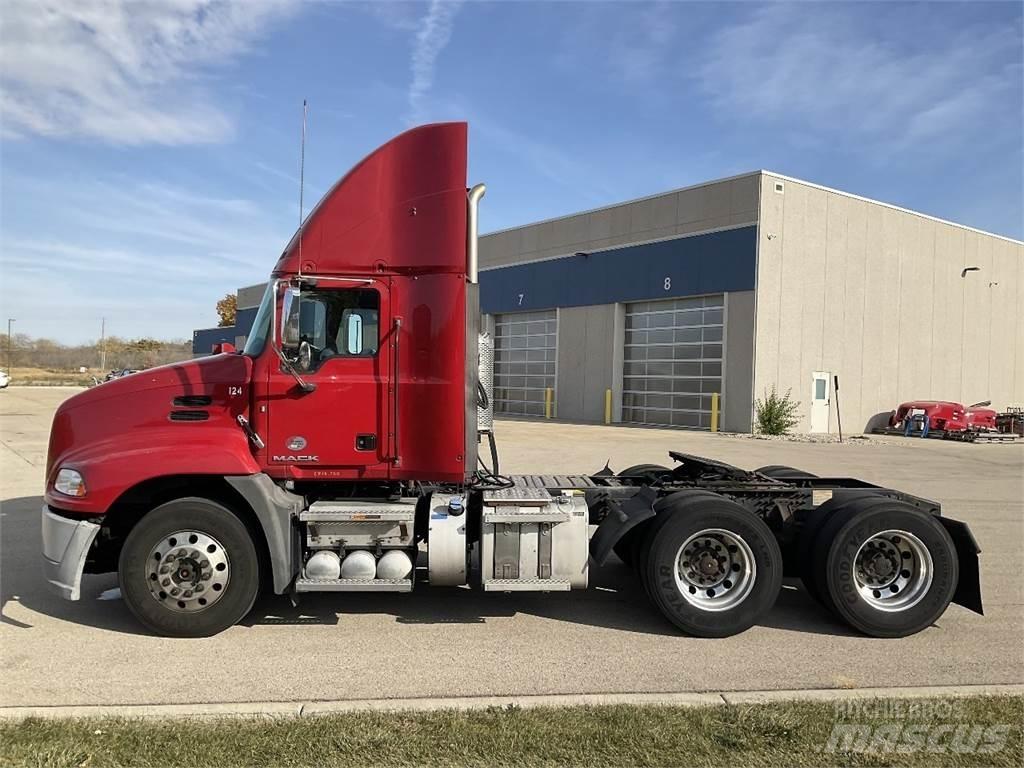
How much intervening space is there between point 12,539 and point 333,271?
219 inches

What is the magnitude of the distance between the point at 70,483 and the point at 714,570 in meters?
4.74

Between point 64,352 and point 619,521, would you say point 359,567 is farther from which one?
point 64,352

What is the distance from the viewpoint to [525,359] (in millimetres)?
35969

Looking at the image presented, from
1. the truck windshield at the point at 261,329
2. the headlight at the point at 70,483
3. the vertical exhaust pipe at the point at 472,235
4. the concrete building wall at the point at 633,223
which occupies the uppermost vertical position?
the concrete building wall at the point at 633,223

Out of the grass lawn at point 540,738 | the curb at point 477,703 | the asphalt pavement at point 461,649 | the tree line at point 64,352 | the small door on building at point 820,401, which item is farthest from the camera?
the tree line at point 64,352

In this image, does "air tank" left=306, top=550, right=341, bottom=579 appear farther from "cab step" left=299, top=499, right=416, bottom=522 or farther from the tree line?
the tree line

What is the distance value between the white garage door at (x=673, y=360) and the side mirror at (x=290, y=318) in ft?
76.2

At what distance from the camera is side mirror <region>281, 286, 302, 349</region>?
213 inches

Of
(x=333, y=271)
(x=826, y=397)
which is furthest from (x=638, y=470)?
(x=826, y=397)

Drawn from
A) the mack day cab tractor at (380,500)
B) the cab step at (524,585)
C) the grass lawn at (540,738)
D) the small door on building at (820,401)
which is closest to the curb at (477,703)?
the grass lawn at (540,738)

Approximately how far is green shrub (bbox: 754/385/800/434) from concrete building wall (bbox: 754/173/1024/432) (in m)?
0.41

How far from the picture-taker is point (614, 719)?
3939 mm

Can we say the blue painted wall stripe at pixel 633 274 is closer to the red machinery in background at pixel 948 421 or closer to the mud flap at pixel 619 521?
the red machinery in background at pixel 948 421

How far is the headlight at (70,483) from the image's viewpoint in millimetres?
5250
